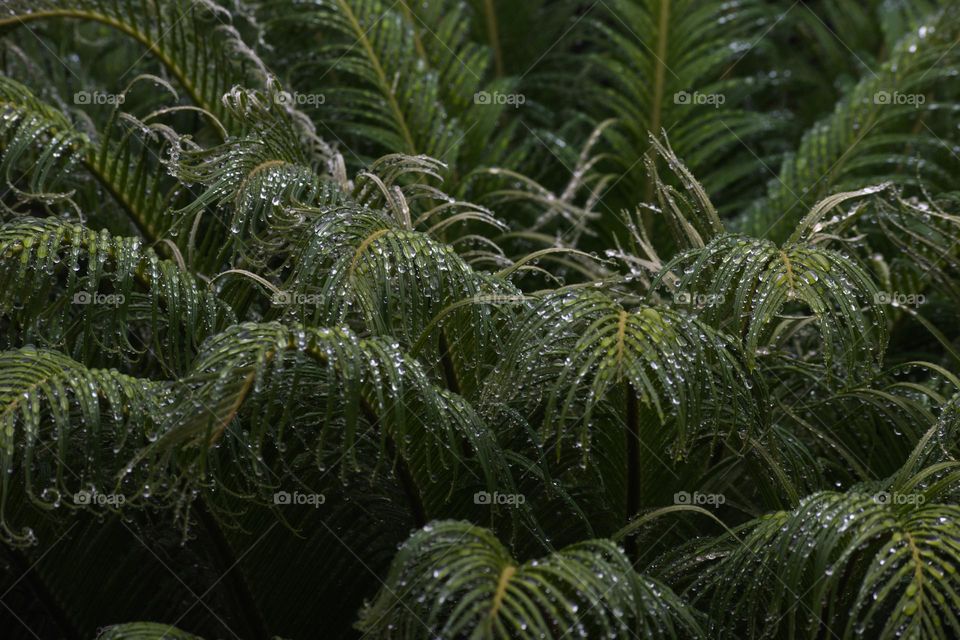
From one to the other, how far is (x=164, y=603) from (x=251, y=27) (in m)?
1.44

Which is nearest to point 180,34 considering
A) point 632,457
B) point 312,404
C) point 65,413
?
point 312,404

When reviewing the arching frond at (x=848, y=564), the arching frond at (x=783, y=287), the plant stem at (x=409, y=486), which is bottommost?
the plant stem at (x=409, y=486)

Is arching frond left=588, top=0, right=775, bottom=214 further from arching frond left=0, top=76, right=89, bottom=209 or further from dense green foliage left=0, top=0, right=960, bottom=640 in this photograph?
arching frond left=0, top=76, right=89, bottom=209

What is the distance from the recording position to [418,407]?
1.57m

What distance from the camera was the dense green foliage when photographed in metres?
1.30

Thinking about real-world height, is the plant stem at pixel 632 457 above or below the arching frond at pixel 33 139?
below

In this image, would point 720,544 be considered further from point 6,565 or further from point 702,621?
point 6,565

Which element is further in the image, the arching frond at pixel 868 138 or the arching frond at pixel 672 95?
the arching frond at pixel 672 95

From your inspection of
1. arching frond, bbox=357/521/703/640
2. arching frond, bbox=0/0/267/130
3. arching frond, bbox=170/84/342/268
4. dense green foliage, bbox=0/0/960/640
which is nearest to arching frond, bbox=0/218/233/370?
dense green foliage, bbox=0/0/960/640

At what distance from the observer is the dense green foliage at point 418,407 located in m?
1.30

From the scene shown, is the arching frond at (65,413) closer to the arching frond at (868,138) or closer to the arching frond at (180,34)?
the arching frond at (180,34)

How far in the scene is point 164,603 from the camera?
1713 mm

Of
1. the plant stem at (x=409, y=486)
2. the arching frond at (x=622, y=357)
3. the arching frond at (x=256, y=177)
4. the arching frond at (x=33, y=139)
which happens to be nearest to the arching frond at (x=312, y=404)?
the plant stem at (x=409, y=486)

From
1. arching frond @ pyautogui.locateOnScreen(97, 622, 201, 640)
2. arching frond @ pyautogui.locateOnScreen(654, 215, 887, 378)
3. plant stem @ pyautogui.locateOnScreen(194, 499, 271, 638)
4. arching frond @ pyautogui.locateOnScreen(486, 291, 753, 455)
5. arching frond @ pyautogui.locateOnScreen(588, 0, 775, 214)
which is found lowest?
plant stem @ pyautogui.locateOnScreen(194, 499, 271, 638)
